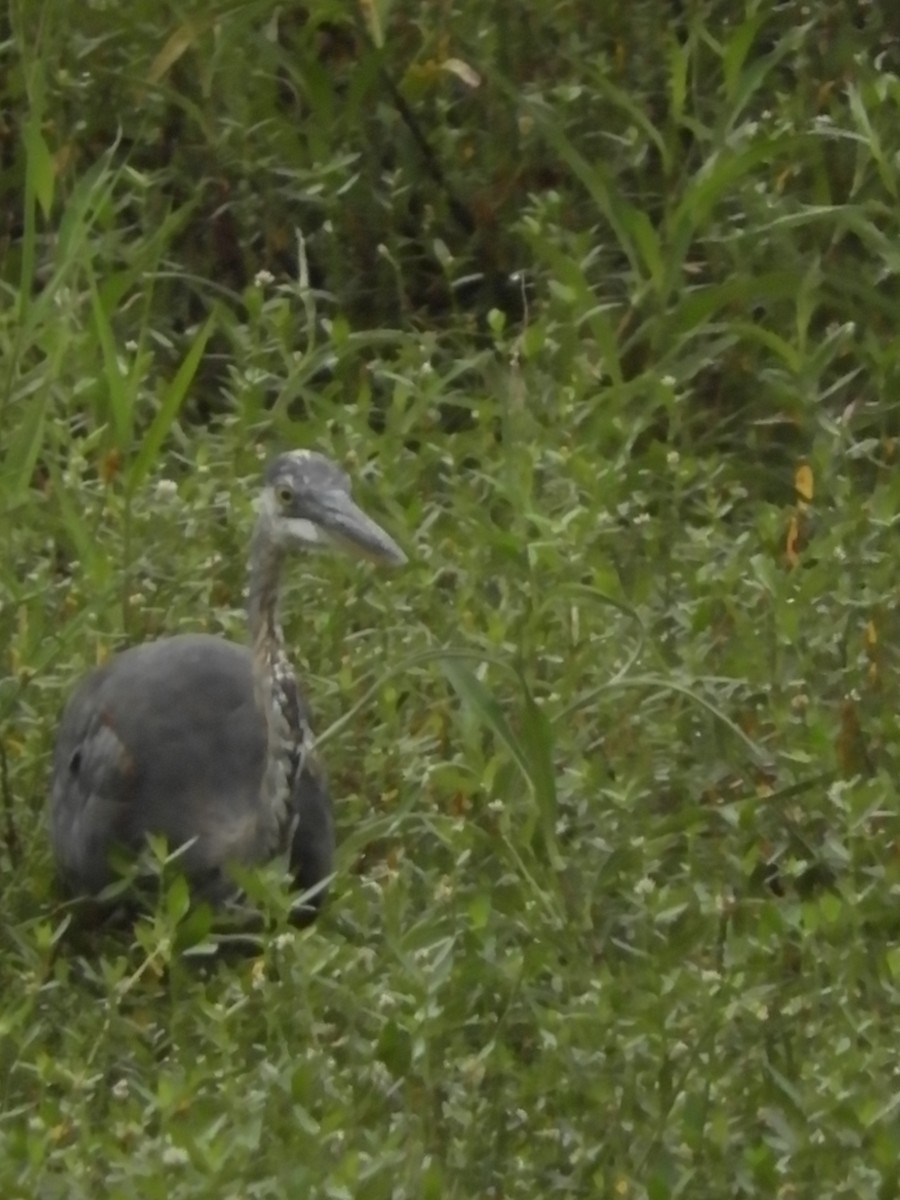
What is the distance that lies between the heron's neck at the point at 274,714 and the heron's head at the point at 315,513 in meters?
0.09

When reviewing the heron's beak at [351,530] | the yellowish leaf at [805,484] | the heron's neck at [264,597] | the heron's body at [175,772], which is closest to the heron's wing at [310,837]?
the heron's body at [175,772]

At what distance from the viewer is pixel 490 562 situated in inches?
199

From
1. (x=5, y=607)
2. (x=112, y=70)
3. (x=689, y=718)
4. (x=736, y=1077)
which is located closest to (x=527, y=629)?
(x=689, y=718)

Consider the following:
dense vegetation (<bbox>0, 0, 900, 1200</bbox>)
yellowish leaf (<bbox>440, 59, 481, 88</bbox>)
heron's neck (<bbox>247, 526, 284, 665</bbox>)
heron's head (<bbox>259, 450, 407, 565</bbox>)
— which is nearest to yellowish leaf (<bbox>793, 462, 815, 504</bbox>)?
dense vegetation (<bbox>0, 0, 900, 1200</bbox>)

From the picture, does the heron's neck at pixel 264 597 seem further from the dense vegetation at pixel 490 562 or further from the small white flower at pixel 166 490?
the small white flower at pixel 166 490

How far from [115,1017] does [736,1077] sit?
0.77m

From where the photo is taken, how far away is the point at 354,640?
493 cm

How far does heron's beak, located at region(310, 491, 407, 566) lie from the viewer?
14.5 feet

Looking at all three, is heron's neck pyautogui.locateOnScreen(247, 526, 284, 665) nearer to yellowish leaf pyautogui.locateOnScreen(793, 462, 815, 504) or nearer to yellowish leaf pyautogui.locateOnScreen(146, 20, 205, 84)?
yellowish leaf pyautogui.locateOnScreen(793, 462, 815, 504)

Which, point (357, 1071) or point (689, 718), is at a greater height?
point (357, 1071)

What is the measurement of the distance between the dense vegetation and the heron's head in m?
0.27

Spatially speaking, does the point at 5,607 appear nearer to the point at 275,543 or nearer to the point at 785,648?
the point at 275,543

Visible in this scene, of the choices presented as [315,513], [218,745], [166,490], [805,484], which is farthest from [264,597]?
[805,484]

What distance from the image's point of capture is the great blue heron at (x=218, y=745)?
4.42 meters
